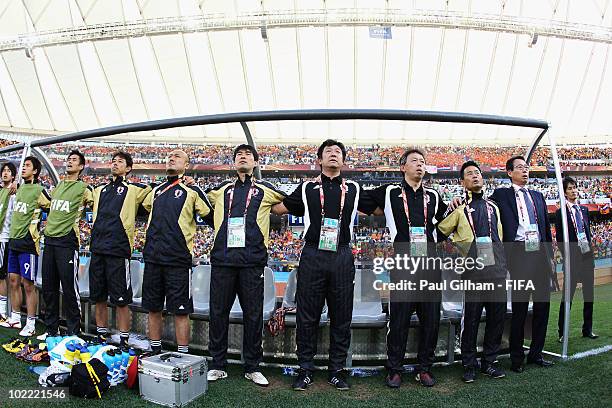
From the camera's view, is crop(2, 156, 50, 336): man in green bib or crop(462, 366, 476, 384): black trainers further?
crop(2, 156, 50, 336): man in green bib

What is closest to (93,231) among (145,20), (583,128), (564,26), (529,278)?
(529,278)

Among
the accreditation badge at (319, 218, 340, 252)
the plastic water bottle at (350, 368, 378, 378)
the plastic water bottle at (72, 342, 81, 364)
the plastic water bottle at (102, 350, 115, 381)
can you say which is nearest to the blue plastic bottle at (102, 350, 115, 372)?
the plastic water bottle at (102, 350, 115, 381)

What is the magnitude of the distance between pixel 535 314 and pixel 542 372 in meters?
0.46

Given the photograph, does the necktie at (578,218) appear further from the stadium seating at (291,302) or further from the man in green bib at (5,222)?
the man in green bib at (5,222)

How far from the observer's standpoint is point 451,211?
3.22 metres

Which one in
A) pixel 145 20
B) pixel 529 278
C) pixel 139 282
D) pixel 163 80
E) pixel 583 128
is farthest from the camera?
pixel 583 128

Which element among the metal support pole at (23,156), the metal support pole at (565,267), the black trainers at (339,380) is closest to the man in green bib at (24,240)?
the metal support pole at (23,156)

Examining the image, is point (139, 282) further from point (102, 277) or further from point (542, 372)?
point (542, 372)

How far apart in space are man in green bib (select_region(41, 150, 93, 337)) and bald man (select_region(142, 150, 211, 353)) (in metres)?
0.98

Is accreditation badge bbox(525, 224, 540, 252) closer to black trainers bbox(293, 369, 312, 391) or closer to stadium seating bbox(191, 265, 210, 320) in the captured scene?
black trainers bbox(293, 369, 312, 391)

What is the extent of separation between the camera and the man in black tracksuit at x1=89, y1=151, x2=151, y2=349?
137 inches

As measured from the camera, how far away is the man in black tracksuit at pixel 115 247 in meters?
3.48

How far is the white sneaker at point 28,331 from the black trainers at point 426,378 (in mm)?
3433
